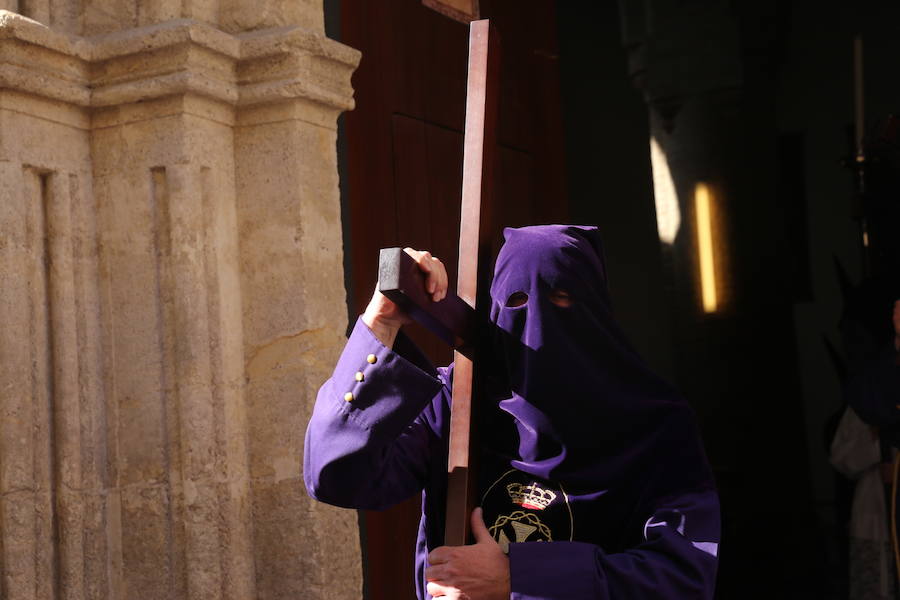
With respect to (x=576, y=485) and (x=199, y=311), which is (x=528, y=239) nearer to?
(x=576, y=485)

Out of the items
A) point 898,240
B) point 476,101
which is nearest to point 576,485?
point 476,101

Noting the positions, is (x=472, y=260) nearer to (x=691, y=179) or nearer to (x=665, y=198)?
(x=691, y=179)

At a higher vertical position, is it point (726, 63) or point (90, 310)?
point (726, 63)

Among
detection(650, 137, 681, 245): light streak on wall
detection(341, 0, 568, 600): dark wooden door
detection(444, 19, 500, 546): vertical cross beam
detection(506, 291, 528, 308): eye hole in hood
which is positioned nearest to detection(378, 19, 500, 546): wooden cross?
detection(444, 19, 500, 546): vertical cross beam

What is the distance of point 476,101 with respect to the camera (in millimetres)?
1637

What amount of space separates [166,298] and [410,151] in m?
1.14

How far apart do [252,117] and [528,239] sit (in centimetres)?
131

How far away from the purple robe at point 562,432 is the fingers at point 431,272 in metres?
0.19

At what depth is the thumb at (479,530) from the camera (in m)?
1.66

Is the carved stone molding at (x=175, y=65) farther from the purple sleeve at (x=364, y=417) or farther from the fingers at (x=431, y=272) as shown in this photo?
the fingers at (x=431, y=272)

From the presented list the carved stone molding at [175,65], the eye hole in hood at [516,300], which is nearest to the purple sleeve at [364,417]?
the eye hole in hood at [516,300]

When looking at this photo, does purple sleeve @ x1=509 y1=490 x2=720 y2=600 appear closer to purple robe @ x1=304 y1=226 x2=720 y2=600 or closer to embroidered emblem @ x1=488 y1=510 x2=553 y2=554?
purple robe @ x1=304 y1=226 x2=720 y2=600

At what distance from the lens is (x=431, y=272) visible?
1.48 m

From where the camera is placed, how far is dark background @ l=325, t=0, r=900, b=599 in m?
3.48
